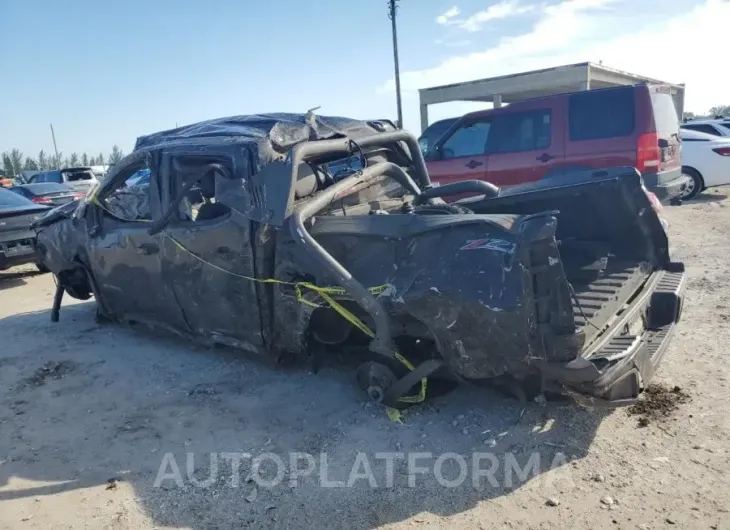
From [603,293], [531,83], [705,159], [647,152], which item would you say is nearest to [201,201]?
[603,293]

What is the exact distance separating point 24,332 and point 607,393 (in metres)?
5.61

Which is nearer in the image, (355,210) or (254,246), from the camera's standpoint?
(254,246)

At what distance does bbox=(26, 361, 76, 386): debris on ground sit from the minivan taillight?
723cm

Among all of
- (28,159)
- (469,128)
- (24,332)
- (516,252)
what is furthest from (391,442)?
(28,159)

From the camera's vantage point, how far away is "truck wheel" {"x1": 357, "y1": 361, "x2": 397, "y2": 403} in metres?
3.75

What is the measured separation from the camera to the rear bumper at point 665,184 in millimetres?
8273

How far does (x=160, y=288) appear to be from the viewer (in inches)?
190

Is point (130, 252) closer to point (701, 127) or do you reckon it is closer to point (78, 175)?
point (701, 127)

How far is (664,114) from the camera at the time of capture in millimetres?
8594

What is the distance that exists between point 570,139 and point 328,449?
6.63m

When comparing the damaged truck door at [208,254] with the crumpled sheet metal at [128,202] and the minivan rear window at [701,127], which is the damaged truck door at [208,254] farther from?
the minivan rear window at [701,127]

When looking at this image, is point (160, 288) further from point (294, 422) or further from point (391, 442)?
point (391, 442)

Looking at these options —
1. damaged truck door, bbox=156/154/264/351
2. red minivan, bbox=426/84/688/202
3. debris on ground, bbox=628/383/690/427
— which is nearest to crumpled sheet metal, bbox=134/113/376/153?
damaged truck door, bbox=156/154/264/351

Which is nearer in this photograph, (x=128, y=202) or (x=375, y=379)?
(x=375, y=379)
